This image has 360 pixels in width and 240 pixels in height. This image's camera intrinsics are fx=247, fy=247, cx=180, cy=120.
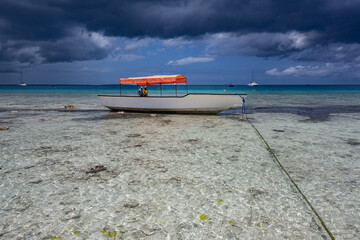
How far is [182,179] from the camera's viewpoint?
18.7ft

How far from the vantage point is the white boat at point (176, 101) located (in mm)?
16319

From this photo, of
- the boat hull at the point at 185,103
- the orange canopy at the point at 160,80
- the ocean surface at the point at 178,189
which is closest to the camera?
the ocean surface at the point at 178,189

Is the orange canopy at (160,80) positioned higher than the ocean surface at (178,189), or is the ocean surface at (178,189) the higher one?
the orange canopy at (160,80)

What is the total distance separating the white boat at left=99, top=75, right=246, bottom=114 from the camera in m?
16.3

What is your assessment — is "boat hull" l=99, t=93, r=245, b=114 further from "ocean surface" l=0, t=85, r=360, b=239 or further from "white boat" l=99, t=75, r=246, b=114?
"ocean surface" l=0, t=85, r=360, b=239

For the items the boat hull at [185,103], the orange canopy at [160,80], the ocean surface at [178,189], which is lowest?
the ocean surface at [178,189]

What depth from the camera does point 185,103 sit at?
56.0 ft

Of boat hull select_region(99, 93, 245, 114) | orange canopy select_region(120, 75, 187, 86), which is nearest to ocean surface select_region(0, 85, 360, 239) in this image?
boat hull select_region(99, 93, 245, 114)

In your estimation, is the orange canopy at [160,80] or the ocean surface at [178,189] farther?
the orange canopy at [160,80]

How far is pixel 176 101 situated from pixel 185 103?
25.7 inches

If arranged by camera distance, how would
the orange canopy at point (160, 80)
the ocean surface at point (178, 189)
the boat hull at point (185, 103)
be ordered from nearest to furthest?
the ocean surface at point (178, 189) → the boat hull at point (185, 103) → the orange canopy at point (160, 80)

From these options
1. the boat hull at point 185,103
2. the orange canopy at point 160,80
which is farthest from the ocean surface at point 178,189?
the orange canopy at point 160,80

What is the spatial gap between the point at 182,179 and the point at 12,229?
3.27 m

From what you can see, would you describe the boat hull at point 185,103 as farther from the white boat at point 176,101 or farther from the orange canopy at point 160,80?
the orange canopy at point 160,80
